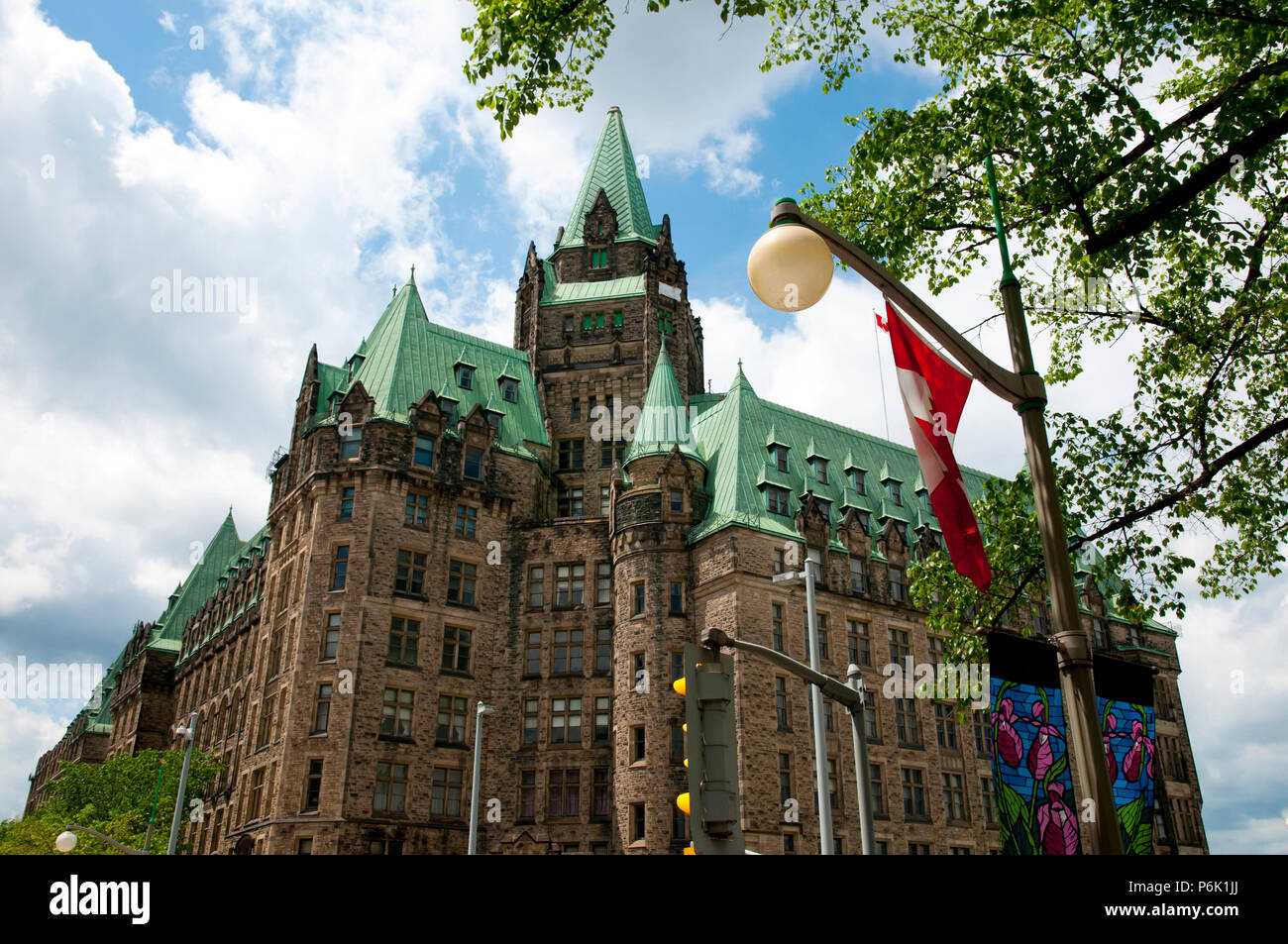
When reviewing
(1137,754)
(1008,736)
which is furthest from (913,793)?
(1008,736)

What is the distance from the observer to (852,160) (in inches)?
712

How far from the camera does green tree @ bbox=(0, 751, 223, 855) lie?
156ft

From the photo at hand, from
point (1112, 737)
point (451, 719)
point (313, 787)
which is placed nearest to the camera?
point (1112, 737)

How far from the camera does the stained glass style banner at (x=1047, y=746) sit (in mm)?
8320

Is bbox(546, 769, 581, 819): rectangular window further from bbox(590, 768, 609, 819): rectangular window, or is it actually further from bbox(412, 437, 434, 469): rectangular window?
bbox(412, 437, 434, 469): rectangular window

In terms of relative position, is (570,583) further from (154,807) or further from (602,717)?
(154,807)

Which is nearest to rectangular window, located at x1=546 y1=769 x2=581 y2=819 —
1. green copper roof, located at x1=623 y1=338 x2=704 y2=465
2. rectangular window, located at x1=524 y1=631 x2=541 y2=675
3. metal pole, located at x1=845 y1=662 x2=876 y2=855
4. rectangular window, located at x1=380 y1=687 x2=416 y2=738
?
rectangular window, located at x1=524 y1=631 x2=541 y2=675

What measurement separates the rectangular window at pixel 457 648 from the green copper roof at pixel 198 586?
1281 inches

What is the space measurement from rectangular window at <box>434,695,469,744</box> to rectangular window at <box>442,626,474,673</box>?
4.49ft

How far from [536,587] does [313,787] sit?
1292 cm

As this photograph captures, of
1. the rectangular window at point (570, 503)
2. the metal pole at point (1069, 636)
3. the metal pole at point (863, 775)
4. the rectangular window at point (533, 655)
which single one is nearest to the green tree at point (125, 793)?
the rectangular window at point (533, 655)

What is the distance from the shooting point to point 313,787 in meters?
39.6
